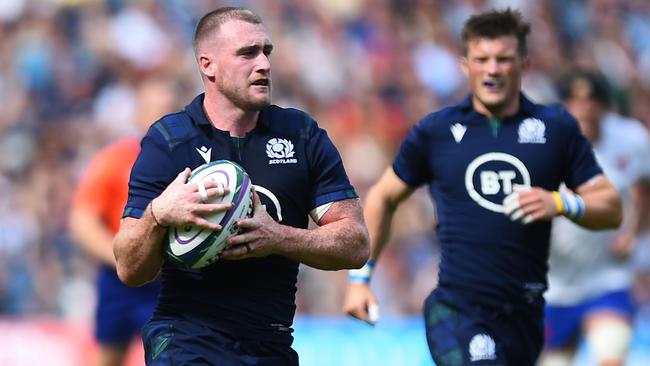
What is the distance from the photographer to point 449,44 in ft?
55.5

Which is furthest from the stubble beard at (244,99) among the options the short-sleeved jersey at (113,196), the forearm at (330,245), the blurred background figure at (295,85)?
the blurred background figure at (295,85)

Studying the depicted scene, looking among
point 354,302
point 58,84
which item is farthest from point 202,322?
point 58,84

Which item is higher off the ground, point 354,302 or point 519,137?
point 519,137

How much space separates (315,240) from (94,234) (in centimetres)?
393

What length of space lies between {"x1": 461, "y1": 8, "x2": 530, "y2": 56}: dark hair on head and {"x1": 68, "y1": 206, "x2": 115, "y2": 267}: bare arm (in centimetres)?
292

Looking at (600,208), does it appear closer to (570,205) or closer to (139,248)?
(570,205)

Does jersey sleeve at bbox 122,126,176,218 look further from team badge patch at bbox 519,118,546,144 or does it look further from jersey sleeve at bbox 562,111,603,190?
jersey sleeve at bbox 562,111,603,190

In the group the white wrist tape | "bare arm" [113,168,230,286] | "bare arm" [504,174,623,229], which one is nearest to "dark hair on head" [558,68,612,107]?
"bare arm" [504,174,623,229]

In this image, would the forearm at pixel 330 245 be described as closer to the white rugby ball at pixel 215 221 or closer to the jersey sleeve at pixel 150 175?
the white rugby ball at pixel 215 221

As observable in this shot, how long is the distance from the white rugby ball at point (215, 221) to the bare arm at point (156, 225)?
0.04 meters

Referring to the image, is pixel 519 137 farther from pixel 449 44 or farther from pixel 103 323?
pixel 449 44

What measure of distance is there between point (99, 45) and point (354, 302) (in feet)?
30.6

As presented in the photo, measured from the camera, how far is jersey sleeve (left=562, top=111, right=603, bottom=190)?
25.0 ft

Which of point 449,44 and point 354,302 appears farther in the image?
point 449,44
